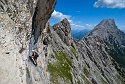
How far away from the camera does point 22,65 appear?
25.9 m

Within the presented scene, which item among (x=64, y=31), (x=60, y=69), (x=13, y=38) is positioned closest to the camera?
(x=13, y=38)

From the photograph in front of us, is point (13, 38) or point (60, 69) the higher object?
point (13, 38)

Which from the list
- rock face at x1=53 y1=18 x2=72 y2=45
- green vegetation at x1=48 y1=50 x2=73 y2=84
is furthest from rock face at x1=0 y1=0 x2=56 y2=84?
rock face at x1=53 y1=18 x2=72 y2=45

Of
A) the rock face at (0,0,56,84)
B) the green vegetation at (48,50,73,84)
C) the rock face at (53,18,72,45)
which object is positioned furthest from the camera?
the rock face at (53,18,72,45)

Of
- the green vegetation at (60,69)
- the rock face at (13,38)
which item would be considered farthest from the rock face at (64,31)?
the rock face at (13,38)

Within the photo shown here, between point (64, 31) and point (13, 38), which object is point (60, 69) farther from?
point (13, 38)

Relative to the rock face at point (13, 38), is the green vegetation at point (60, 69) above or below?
below

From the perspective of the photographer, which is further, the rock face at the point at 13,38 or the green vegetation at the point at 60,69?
the green vegetation at the point at 60,69

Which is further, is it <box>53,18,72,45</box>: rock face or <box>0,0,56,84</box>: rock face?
<box>53,18,72,45</box>: rock face

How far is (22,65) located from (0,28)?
6837mm

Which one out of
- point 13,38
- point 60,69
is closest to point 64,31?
point 60,69

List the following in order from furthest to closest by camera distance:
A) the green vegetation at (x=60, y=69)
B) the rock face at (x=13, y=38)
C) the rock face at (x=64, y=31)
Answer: the rock face at (x=64, y=31)
the green vegetation at (x=60, y=69)
the rock face at (x=13, y=38)

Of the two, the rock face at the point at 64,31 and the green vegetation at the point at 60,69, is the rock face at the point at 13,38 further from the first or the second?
the rock face at the point at 64,31

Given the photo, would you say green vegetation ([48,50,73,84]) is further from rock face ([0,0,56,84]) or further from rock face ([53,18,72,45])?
rock face ([0,0,56,84])
